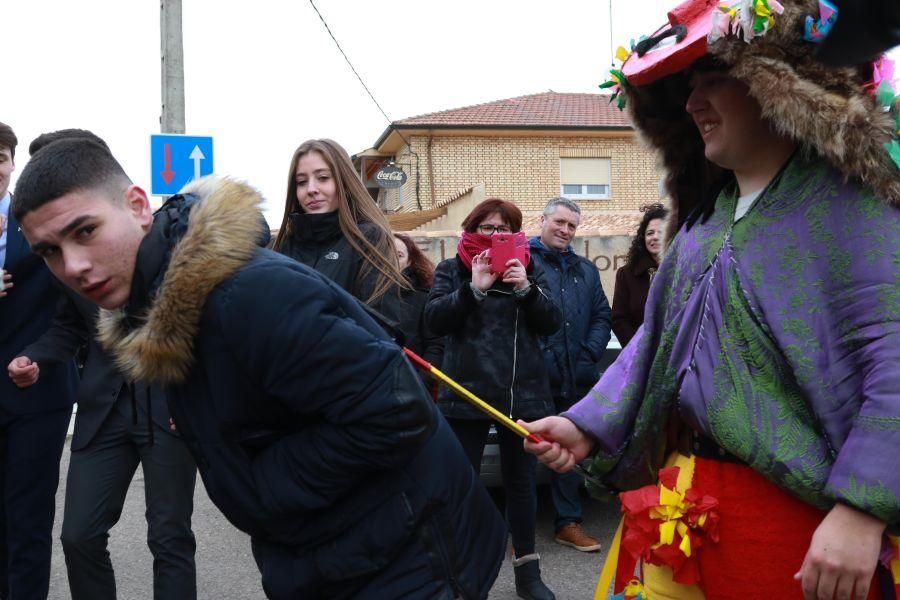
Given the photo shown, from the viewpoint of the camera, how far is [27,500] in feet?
13.0

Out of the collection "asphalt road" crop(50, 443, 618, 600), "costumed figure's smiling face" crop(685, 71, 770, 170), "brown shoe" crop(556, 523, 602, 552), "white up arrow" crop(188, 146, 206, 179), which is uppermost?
"white up arrow" crop(188, 146, 206, 179)

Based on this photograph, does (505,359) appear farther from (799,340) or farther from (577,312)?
(799,340)

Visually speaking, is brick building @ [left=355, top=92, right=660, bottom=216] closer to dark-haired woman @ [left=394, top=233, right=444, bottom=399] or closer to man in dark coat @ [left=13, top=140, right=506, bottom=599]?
dark-haired woman @ [left=394, top=233, right=444, bottom=399]

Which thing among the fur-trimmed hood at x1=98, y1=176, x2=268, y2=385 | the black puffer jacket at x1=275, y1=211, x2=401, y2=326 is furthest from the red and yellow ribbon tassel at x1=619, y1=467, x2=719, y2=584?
the black puffer jacket at x1=275, y1=211, x2=401, y2=326

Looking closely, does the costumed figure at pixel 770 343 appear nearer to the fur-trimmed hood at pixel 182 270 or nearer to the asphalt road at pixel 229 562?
the fur-trimmed hood at pixel 182 270

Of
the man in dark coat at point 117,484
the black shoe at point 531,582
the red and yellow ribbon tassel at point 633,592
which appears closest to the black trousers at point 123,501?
the man in dark coat at point 117,484

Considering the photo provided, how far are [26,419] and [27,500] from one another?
347 millimetres

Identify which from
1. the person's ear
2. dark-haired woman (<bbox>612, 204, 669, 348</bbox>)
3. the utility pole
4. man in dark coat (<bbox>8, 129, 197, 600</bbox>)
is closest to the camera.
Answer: the person's ear

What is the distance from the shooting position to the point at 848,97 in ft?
5.97

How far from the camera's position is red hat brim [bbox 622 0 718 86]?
1979mm

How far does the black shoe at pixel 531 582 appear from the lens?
177 inches

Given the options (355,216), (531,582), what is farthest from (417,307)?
(531,582)

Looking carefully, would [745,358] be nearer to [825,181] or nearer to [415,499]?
[825,181]

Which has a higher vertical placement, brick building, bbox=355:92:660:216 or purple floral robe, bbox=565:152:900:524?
brick building, bbox=355:92:660:216
